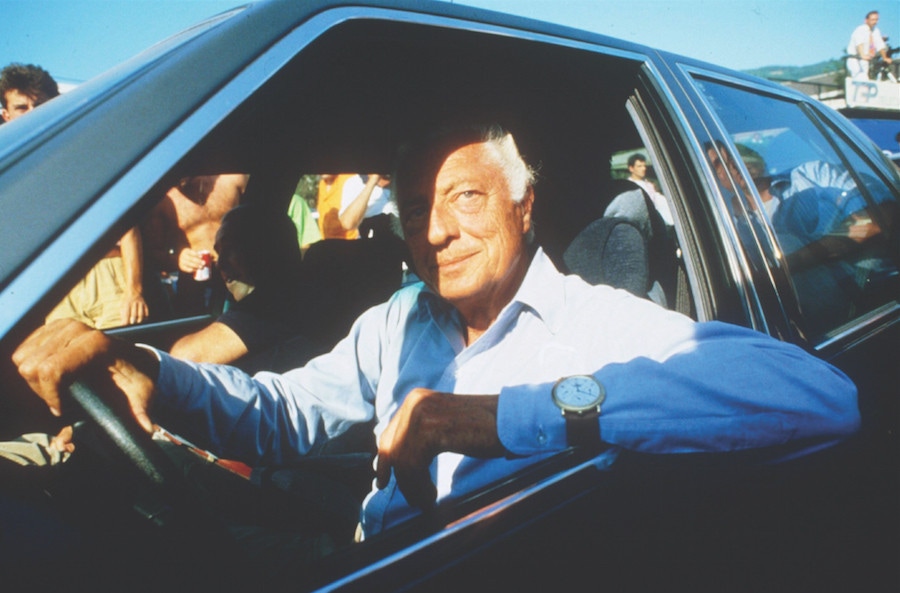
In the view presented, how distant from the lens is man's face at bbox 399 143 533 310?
1733 mm

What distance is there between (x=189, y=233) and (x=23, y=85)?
6.14 ft

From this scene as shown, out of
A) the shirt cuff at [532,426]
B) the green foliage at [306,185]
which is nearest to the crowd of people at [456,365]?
the shirt cuff at [532,426]

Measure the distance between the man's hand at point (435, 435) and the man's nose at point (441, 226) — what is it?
77 centimetres

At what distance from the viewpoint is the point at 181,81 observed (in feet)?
2.54

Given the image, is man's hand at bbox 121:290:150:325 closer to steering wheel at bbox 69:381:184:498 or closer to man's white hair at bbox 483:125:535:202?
steering wheel at bbox 69:381:184:498

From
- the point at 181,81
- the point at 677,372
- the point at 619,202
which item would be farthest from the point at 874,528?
the point at 181,81

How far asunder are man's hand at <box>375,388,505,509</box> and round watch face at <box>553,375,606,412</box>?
0.15 metres

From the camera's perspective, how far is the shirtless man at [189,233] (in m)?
2.88

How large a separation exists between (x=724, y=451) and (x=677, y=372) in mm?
200

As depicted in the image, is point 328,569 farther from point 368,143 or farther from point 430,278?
point 368,143

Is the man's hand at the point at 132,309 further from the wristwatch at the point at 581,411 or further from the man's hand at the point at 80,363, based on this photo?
the wristwatch at the point at 581,411

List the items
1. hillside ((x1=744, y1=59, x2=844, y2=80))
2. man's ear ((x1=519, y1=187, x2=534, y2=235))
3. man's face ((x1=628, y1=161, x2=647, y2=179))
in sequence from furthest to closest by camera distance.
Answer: hillside ((x1=744, y1=59, x2=844, y2=80)) → man's face ((x1=628, y1=161, x2=647, y2=179)) → man's ear ((x1=519, y1=187, x2=534, y2=235))

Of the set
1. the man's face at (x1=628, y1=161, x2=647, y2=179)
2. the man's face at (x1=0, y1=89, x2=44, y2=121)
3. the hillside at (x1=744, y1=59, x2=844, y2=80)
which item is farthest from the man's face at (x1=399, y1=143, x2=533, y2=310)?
the hillside at (x1=744, y1=59, x2=844, y2=80)

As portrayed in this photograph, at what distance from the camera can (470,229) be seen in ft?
5.72
